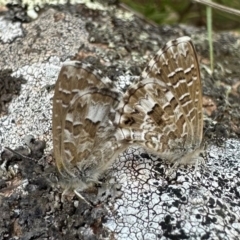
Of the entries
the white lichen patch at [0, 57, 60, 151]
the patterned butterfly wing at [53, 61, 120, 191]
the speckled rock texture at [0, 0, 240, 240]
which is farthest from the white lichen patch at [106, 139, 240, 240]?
the white lichen patch at [0, 57, 60, 151]

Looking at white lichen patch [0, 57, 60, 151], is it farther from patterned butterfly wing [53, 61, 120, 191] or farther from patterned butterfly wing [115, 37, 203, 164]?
patterned butterfly wing [115, 37, 203, 164]

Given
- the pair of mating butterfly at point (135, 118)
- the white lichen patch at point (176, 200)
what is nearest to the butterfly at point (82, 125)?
the pair of mating butterfly at point (135, 118)

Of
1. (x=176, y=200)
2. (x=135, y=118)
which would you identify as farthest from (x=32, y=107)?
(x=176, y=200)

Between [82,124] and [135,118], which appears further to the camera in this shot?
[135,118]

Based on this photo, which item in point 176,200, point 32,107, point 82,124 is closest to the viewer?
point 176,200

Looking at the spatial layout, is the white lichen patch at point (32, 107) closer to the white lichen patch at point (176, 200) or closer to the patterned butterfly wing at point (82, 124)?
the patterned butterfly wing at point (82, 124)

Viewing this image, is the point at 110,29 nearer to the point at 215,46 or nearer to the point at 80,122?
the point at 215,46

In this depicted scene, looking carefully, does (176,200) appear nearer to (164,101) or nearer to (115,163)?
(115,163)
